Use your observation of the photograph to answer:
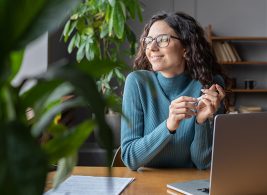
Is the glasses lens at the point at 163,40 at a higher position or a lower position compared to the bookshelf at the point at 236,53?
higher

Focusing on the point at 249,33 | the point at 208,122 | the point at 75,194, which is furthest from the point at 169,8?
the point at 75,194

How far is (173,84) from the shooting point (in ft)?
6.19

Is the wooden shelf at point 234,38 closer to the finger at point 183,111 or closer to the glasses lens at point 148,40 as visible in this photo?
the glasses lens at point 148,40

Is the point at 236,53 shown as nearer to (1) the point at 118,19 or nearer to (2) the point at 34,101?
(1) the point at 118,19

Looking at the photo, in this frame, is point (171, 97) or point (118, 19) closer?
point (171, 97)

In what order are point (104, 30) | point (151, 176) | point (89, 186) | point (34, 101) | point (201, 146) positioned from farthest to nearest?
point (104, 30), point (201, 146), point (151, 176), point (89, 186), point (34, 101)

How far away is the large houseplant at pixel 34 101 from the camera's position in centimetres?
27

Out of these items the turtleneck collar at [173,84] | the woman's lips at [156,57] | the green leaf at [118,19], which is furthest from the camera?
the green leaf at [118,19]

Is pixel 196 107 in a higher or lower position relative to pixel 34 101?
lower

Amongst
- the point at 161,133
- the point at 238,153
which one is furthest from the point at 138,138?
the point at 238,153

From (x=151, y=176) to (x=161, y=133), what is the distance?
21 centimetres

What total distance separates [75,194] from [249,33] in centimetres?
402

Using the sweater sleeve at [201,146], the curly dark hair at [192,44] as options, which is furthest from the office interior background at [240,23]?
the sweater sleeve at [201,146]

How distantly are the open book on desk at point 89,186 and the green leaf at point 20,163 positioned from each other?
818 mm
